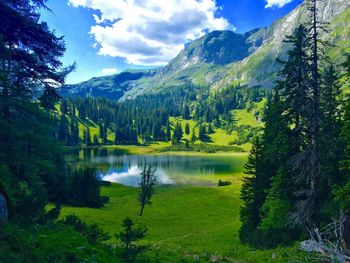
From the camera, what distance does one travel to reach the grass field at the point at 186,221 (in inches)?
1127

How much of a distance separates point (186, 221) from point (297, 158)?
36098 mm

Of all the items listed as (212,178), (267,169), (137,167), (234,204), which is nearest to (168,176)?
(212,178)

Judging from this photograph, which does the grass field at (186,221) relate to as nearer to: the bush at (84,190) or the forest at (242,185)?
the forest at (242,185)

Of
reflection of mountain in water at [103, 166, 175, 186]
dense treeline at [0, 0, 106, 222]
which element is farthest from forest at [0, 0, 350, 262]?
reflection of mountain in water at [103, 166, 175, 186]

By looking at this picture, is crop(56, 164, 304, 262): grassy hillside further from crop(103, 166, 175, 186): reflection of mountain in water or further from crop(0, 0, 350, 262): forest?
crop(103, 166, 175, 186): reflection of mountain in water

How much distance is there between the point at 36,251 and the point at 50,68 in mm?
11946

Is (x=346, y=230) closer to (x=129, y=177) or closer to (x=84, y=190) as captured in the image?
(x=84, y=190)

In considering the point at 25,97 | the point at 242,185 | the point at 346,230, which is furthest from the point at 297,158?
the point at 25,97

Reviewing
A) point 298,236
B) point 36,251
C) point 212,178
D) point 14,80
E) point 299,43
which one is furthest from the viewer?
point 212,178

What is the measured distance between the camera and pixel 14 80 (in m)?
19.6

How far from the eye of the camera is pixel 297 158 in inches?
840

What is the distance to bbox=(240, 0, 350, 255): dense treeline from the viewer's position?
21469 millimetres

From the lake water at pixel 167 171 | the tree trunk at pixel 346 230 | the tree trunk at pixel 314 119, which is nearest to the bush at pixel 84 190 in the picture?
the lake water at pixel 167 171

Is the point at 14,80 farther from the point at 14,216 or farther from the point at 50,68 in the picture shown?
the point at 14,216
